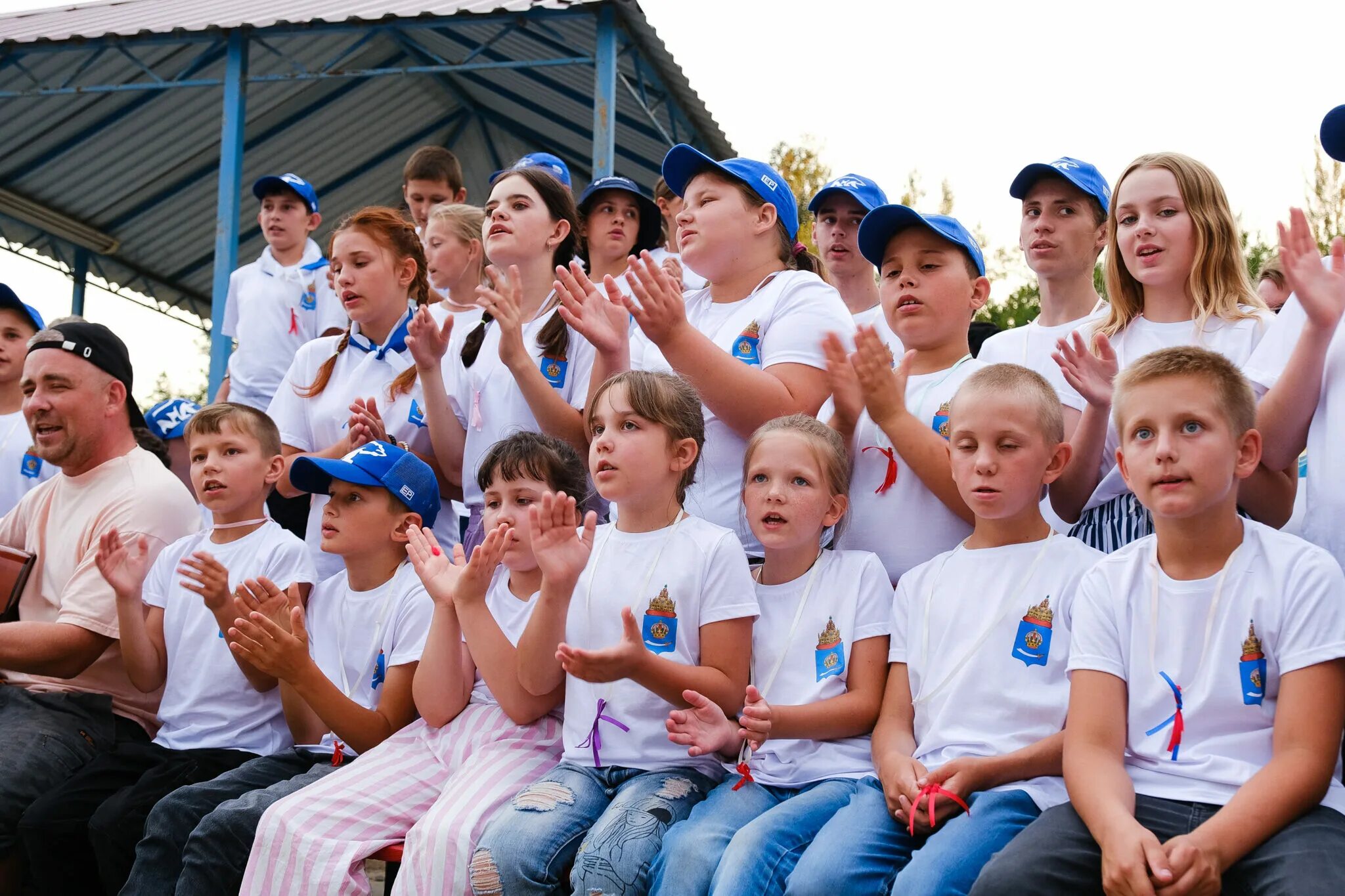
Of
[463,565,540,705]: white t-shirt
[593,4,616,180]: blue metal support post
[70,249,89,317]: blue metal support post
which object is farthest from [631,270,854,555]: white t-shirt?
[70,249,89,317]: blue metal support post

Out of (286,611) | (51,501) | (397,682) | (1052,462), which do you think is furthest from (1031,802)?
(51,501)

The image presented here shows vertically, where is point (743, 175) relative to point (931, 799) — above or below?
above

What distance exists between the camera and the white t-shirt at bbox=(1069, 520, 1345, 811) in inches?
101

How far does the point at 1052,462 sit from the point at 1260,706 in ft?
2.76

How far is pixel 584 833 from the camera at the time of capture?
10.2 feet

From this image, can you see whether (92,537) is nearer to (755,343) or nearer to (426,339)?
(426,339)

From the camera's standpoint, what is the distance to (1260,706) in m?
2.60

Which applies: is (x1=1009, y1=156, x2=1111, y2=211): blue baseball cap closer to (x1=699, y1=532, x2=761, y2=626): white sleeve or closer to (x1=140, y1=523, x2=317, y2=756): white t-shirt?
(x1=699, y1=532, x2=761, y2=626): white sleeve

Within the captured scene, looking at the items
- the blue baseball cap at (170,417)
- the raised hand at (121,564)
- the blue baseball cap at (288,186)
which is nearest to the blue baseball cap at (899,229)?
the raised hand at (121,564)

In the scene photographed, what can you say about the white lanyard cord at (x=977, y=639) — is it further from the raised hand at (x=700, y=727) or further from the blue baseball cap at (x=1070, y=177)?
the blue baseball cap at (x=1070, y=177)

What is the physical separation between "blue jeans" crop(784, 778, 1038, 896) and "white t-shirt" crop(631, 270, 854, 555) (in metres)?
1.11

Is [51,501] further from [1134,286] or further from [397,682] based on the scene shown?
[1134,286]

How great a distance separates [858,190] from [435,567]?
7.05 feet

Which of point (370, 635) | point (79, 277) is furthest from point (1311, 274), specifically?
point (79, 277)
